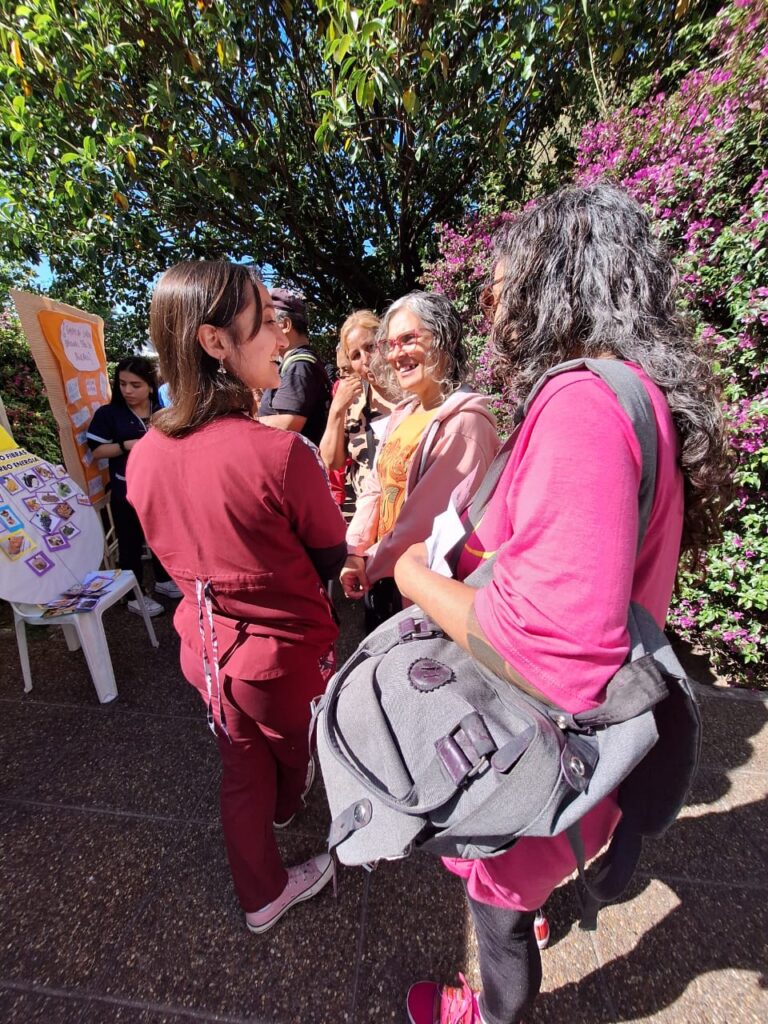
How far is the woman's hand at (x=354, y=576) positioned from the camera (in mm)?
1833

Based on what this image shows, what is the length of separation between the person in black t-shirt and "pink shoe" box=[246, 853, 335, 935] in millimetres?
2193

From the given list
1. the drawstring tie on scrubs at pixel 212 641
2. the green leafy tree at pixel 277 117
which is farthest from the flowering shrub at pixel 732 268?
the drawstring tie on scrubs at pixel 212 641

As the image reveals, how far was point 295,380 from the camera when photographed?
2.83 metres

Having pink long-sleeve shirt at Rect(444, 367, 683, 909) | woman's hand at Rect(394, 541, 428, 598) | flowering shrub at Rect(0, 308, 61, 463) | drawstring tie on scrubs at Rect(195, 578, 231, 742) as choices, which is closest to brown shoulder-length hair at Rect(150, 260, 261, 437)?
drawstring tie on scrubs at Rect(195, 578, 231, 742)

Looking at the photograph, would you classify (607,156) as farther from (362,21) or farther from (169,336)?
(169,336)

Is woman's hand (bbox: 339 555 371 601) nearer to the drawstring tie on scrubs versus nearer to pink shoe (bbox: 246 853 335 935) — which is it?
the drawstring tie on scrubs

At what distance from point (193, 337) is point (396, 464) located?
41.8 inches

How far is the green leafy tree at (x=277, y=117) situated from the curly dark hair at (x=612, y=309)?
293 cm

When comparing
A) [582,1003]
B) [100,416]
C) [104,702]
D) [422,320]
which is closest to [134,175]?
[100,416]

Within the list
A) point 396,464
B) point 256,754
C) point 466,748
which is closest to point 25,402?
point 396,464

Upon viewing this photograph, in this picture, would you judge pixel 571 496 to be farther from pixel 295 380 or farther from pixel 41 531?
pixel 41 531

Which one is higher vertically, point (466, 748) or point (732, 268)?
point (732, 268)

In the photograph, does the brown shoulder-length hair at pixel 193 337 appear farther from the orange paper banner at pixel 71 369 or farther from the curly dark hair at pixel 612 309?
the orange paper banner at pixel 71 369

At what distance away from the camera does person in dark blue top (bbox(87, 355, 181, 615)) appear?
3.72 metres
